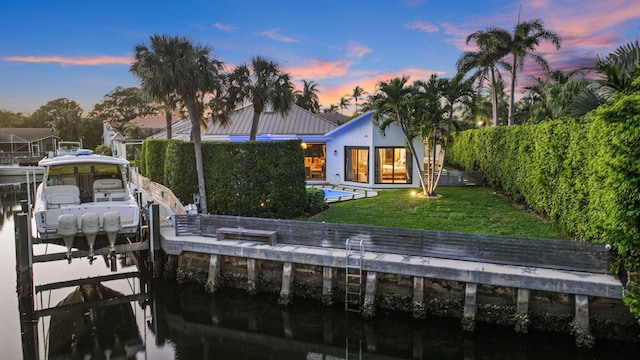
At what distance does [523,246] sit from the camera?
878 centimetres

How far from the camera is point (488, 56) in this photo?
1214 inches

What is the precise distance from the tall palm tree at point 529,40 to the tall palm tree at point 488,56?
1.90 feet

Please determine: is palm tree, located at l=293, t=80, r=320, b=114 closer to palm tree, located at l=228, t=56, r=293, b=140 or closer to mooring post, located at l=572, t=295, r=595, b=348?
palm tree, located at l=228, t=56, r=293, b=140

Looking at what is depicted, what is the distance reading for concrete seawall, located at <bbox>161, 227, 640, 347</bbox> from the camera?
799cm

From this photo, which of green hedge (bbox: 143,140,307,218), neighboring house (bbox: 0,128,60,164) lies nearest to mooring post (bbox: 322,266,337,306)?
green hedge (bbox: 143,140,307,218)

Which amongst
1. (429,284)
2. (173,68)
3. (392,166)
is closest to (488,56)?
(392,166)

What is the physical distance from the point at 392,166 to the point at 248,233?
1337cm

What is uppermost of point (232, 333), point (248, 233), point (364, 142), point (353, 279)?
point (364, 142)

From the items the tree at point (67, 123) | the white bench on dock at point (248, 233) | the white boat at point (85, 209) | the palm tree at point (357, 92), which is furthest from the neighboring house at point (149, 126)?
the white bench on dock at point (248, 233)

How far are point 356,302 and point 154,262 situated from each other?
6519mm

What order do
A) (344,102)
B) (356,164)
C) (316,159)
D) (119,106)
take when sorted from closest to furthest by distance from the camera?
(356,164) < (316,159) < (119,106) < (344,102)

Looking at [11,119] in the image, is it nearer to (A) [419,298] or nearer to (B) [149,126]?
(B) [149,126]

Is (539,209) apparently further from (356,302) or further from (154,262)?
(154,262)

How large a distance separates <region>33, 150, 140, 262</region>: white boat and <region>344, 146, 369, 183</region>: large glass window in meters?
13.6
